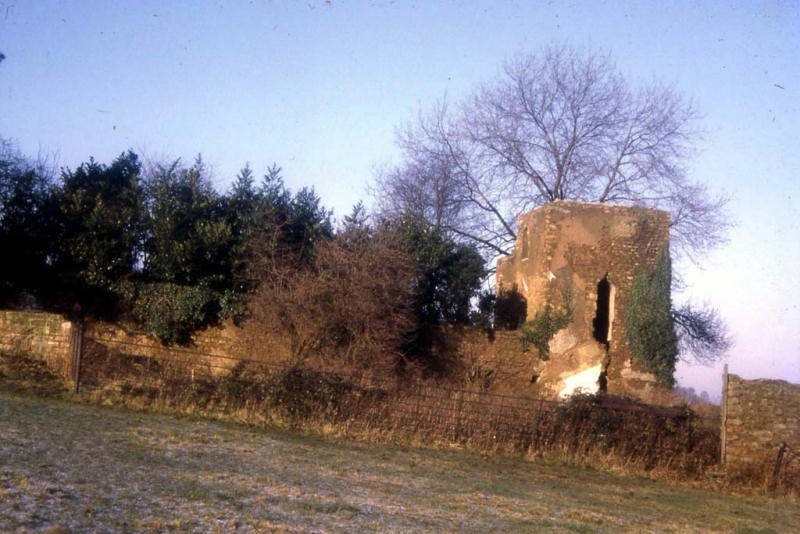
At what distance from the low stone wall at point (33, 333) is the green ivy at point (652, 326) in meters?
14.2

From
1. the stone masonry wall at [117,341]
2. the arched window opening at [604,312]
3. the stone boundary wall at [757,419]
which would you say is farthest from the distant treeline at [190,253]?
the stone boundary wall at [757,419]

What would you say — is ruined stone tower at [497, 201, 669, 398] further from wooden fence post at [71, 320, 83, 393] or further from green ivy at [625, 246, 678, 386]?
wooden fence post at [71, 320, 83, 393]

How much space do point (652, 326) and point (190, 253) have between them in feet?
Result: 40.4

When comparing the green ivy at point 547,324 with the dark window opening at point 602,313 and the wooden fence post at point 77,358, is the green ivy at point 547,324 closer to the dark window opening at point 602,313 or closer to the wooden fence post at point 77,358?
the dark window opening at point 602,313

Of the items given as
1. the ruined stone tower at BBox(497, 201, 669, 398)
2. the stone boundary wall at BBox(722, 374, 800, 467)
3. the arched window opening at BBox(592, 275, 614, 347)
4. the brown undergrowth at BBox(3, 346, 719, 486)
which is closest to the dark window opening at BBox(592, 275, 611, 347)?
the arched window opening at BBox(592, 275, 614, 347)

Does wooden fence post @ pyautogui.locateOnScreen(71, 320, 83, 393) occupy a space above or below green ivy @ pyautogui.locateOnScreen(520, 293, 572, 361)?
below

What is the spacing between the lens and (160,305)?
18.5m

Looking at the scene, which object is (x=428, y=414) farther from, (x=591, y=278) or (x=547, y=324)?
(x=591, y=278)

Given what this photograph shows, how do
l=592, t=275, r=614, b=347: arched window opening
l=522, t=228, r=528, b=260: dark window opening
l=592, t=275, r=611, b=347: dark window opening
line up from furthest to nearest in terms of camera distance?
1. l=522, t=228, r=528, b=260: dark window opening
2. l=592, t=275, r=611, b=347: dark window opening
3. l=592, t=275, r=614, b=347: arched window opening

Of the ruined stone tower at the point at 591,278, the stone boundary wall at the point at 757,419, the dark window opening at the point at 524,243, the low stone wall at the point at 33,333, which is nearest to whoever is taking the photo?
the stone boundary wall at the point at 757,419

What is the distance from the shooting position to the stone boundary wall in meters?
13.2

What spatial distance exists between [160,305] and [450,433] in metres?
9.31

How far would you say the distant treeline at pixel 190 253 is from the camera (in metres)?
17.5

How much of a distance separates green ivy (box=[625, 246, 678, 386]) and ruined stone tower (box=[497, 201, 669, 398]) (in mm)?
209
